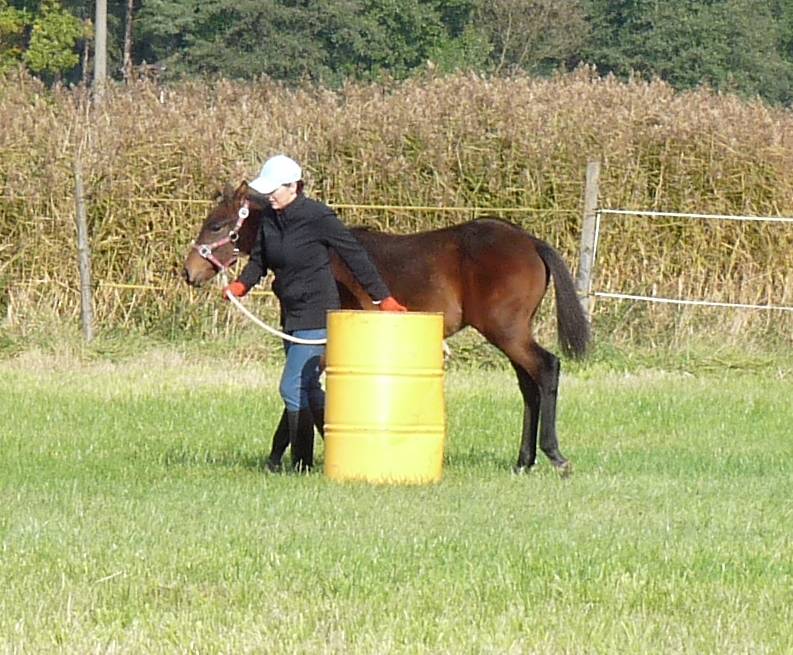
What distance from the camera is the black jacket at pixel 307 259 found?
394 inches

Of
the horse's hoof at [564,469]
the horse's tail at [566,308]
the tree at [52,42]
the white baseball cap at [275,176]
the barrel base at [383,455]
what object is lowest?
the horse's hoof at [564,469]

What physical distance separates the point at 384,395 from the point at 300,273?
110 cm

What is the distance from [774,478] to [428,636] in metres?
4.70

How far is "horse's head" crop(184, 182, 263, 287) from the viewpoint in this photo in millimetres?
10445

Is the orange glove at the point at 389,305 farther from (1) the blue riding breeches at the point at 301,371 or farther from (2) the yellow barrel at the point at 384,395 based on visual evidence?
(2) the yellow barrel at the point at 384,395

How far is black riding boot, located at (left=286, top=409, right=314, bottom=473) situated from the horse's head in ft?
3.62

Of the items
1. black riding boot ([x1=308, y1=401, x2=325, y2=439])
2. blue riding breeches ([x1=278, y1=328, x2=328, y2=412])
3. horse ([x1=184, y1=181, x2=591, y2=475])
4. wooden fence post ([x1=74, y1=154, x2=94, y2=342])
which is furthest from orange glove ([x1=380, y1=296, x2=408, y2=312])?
wooden fence post ([x1=74, y1=154, x2=94, y2=342])

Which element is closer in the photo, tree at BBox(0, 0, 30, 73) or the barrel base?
the barrel base

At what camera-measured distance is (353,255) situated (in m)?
10.0

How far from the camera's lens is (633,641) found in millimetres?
5750

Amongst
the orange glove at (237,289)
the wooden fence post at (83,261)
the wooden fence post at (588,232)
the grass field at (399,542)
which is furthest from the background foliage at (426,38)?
the orange glove at (237,289)

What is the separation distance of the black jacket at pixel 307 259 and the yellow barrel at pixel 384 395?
642 mm

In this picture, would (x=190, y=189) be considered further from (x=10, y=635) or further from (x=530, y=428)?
(x=10, y=635)

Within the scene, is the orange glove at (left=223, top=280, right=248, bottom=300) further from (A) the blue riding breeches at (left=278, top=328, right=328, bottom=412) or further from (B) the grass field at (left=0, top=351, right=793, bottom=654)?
(B) the grass field at (left=0, top=351, right=793, bottom=654)
